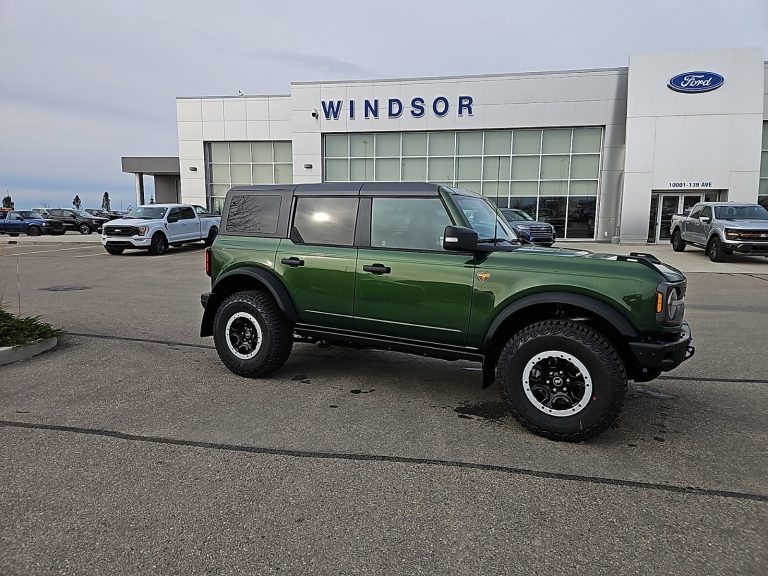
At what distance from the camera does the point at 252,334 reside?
5.12 metres

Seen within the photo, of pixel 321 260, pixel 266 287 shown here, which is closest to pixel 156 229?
pixel 266 287

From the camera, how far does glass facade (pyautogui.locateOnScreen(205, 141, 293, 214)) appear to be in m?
30.2

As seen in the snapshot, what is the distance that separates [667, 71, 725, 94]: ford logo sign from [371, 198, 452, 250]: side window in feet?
78.1

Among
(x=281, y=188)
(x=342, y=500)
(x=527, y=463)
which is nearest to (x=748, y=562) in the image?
(x=527, y=463)

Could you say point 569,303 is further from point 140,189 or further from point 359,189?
point 140,189

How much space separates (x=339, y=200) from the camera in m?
4.90

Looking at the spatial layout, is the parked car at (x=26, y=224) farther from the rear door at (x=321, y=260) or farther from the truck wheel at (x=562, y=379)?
the truck wheel at (x=562, y=379)

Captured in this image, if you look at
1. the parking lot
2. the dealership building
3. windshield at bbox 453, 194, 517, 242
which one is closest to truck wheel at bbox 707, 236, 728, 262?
the dealership building

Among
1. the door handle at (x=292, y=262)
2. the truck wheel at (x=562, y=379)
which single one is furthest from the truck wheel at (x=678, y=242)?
the door handle at (x=292, y=262)

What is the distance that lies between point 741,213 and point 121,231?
67.4 ft

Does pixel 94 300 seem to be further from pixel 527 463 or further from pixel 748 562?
pixel 748 562

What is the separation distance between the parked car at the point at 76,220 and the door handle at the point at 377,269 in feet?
118

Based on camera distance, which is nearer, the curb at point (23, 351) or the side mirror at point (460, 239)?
the side mirror at point (460, 239)

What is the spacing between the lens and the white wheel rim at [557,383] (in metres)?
3.72
